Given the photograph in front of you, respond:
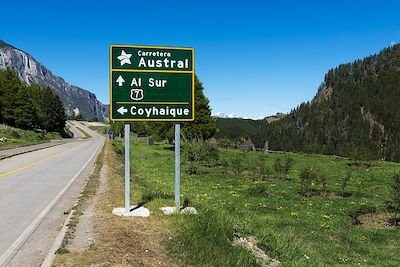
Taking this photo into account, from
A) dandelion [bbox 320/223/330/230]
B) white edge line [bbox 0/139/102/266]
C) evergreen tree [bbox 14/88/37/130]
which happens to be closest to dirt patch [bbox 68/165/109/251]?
white edge line [bbox 0/139/102/266]

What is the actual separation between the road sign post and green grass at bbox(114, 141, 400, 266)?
225cm

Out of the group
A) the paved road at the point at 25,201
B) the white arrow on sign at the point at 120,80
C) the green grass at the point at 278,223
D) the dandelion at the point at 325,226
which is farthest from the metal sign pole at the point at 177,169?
the dandelion at the point at 325,226

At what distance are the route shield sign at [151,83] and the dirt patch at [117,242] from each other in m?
2.58

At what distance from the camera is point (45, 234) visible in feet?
27.0

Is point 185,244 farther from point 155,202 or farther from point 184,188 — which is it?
point 184,188

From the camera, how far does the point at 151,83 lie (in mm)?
9945

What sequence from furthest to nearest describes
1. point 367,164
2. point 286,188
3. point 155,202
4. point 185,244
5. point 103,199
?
point 367,164
point 286,188
point 103,199
point 155,202
point 185,244

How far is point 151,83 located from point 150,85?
59 millimetres

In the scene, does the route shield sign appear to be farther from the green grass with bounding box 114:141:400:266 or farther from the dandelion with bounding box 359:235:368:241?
the dandelion with bounding box 359:235:368:241

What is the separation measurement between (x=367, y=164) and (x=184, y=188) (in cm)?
1983

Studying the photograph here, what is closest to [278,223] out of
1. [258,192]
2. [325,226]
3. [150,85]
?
[325,226]

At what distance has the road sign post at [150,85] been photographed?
9.71m

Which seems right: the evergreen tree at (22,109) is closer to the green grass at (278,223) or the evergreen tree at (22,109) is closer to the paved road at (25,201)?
the paved road at (25,201)

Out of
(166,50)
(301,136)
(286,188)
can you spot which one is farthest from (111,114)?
(301,136)
